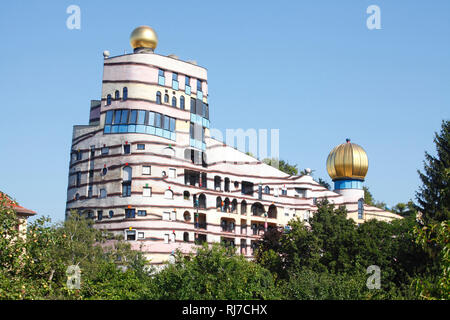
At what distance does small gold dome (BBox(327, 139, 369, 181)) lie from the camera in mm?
53844

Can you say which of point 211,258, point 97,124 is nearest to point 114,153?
point 97,124

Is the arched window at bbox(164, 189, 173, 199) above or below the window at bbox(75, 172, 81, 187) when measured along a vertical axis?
below

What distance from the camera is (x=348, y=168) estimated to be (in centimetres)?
5422

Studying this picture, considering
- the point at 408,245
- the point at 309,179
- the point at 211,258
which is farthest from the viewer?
the point at 309,179

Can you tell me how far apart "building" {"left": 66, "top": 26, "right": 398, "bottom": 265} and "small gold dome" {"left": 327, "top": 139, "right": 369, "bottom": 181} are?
9016 millimetres

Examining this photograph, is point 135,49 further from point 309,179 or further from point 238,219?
point 309,179

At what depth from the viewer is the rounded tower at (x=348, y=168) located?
53938mm

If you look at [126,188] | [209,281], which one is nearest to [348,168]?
[126,188]

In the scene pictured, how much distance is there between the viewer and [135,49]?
151 feet

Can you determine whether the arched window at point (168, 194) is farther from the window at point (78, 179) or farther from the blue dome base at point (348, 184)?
the blue dome base at point (348, 184)

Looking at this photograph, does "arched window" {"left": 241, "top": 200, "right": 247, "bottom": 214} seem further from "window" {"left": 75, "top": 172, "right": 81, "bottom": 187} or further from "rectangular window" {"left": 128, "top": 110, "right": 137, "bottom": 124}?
"window" {"left": 75, "top": 172, "right": 81, "bottom": 187}

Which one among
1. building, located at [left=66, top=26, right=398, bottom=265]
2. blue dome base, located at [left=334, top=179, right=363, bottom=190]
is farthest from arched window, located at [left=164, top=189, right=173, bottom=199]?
blue dome base, located at [left=334, top=179, right=363, bottom=190]

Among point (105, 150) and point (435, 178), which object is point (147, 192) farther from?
point (435, 178)
